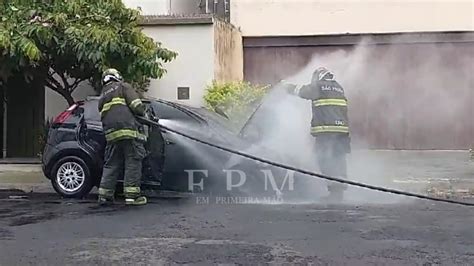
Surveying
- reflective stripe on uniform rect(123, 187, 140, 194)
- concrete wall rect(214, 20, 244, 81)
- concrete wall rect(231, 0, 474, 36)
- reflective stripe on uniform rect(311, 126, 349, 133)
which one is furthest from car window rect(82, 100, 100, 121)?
concrete wall rect(231, 0, 474, 36)

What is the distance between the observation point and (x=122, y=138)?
9.67 meters

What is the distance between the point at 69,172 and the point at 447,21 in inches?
416

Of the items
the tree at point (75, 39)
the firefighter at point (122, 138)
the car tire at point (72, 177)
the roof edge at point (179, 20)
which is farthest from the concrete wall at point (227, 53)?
the firefighter at point (122, 138)

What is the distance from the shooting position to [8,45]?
513 inches

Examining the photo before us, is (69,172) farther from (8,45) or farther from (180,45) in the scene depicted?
(180,45)

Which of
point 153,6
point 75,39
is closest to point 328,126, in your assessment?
point 75,39

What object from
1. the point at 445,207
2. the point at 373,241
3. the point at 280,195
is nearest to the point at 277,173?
Answer: the point at 280,195

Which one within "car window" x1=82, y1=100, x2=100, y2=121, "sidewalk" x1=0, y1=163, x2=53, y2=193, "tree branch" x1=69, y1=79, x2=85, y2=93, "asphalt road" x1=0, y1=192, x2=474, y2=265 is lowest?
"asphalt road" x1=0, y1=192, x2=474, y2=265

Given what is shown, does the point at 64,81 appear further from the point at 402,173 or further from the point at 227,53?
the point at 402,173

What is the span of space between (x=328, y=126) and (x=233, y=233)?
3.30m

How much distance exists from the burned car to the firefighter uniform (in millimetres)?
1094

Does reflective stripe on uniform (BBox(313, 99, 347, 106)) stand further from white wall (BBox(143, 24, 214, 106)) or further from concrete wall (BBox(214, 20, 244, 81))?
concrete wall (BBox(214, 20, 244, 81))

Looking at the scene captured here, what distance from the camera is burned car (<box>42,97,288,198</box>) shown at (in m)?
9.99

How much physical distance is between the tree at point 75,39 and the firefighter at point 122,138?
12.0 feet
